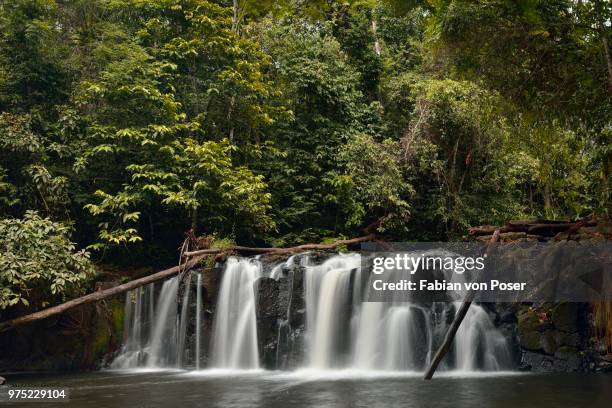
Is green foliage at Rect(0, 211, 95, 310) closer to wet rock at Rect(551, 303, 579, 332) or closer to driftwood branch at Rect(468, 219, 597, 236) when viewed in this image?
driftwood branch at Rect(468, 219, 597, 236)

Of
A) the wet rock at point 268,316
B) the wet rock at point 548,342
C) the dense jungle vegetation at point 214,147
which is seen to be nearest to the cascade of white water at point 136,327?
the dense jungle vegetation at point 214,147

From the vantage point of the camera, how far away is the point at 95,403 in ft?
25.7

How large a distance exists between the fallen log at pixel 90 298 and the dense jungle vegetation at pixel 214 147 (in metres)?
0.43

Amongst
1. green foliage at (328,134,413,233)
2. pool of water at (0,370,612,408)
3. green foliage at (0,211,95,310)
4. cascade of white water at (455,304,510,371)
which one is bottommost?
pool of water at (0,370,612,408)

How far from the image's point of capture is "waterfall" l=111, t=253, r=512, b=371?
422 inches

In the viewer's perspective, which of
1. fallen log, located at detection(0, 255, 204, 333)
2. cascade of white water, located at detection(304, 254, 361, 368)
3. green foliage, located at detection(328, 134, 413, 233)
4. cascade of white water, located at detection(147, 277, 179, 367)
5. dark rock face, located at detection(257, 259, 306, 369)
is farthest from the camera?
green foliage, located at detection(328, 134, 413, 233)

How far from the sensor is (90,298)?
11.7m

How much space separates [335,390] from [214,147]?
8213mm

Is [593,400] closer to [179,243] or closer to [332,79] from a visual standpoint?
[179,243]

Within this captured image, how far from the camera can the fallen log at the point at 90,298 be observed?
11.0 m

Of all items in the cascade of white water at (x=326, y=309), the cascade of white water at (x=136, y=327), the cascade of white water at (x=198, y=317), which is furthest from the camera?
the cascade of white water at (x=136, y=327)

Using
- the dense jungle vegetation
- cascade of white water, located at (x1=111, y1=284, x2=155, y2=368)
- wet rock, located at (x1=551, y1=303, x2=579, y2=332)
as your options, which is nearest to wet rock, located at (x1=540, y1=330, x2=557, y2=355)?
wet rock, located at (x1=551, y1=303, x2=579, y2=332)

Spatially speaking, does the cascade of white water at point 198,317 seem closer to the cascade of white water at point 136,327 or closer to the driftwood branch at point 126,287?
the driftwood branch at point 126,287

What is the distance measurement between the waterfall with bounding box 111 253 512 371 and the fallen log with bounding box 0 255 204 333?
39 cm
